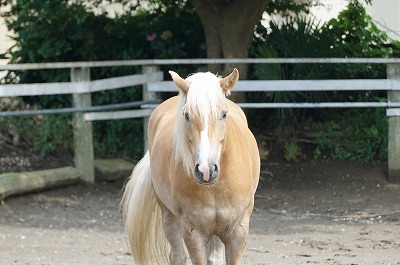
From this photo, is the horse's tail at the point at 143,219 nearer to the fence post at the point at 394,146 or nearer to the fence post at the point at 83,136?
the fence post at the point at 83,136

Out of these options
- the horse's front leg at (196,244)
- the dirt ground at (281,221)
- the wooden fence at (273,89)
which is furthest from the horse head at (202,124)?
the wooden fence at (273,89)

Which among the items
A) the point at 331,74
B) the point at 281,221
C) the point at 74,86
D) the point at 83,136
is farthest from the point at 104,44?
the point at 281,221

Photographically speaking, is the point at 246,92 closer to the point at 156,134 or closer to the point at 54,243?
the point at 54,243

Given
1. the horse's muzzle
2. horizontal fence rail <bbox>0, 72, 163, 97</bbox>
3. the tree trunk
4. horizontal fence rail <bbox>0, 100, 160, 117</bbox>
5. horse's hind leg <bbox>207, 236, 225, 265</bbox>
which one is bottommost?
horse's hind leg <bbox>207, 236, 225, 265</bbox>

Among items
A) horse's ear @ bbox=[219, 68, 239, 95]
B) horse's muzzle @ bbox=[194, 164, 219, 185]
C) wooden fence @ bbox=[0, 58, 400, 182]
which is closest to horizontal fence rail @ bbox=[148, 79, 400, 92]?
wooden fence @ bbox=[0, 58, 400, 182]

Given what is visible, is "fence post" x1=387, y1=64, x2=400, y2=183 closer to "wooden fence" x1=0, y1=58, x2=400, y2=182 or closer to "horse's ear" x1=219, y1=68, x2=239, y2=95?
"wooden fence" x1=0, y1=58, x2=400, y2=182

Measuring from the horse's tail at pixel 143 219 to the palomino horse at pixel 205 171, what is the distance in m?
0.24

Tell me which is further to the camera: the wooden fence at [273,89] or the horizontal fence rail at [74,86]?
the wooden fence at [273,89]

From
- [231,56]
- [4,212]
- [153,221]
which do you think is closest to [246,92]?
[231,56]

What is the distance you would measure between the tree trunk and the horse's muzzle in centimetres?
564

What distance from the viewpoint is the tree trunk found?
33.0ft

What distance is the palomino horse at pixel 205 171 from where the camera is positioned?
467 cm

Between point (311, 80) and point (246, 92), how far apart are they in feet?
3.33

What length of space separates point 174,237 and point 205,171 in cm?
139
